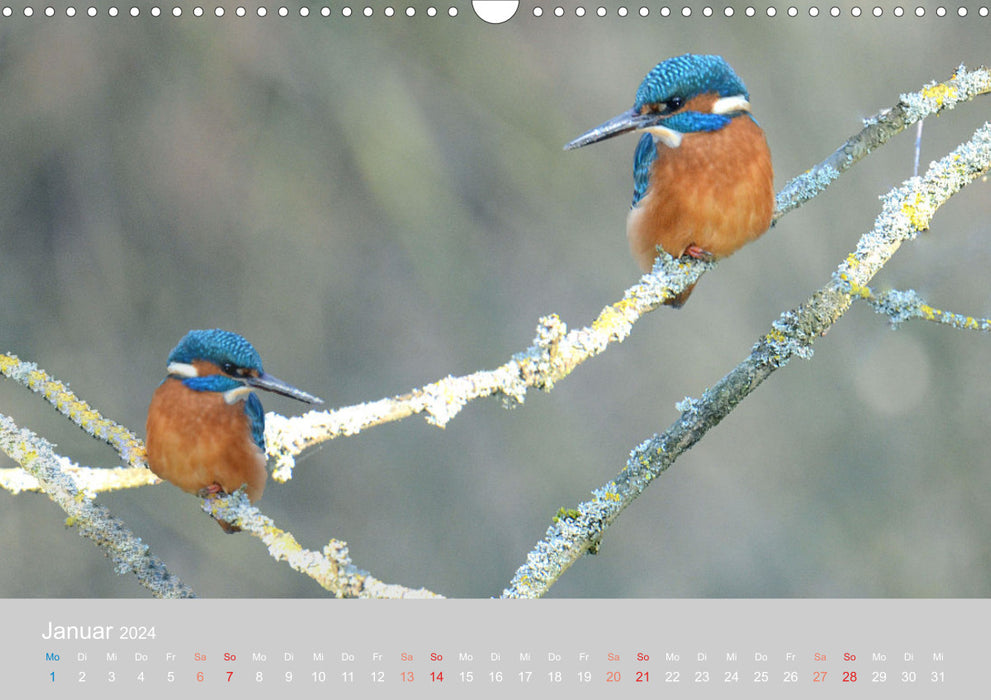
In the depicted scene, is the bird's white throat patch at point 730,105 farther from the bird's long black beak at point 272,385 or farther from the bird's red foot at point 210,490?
the bird's red foot at point 210,490

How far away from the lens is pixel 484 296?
3.25m

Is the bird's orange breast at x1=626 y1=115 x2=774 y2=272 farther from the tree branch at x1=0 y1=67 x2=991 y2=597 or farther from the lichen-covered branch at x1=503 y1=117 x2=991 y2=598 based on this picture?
the lichen-covered branch at x1=503 y1=117 x2=991 y2=598

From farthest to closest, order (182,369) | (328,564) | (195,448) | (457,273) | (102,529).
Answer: (457,273) < (182,369) < (195,448) < (102,529) < (328,564)

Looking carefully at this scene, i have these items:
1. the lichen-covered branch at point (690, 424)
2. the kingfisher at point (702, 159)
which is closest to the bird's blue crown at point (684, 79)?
the kingfisher at point (702, 159)

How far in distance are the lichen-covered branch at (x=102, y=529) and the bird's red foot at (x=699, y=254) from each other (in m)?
0.88

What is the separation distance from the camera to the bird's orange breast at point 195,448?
140cm

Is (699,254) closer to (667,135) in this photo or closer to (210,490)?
(667,135)

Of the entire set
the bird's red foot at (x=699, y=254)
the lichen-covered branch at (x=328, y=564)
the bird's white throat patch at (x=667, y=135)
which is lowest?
the lichen-covered branch at (x=328, y=564)

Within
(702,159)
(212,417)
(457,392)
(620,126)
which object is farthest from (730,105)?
(212,417)

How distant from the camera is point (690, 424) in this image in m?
1.34

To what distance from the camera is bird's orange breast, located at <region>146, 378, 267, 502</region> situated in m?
1.40

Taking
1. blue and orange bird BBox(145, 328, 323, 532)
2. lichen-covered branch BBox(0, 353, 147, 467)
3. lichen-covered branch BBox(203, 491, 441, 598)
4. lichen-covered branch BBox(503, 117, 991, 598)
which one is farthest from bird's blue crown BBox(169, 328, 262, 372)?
lichen-covered branch BBox(503, 117, 991, 598)

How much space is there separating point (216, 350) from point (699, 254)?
2.47 ft

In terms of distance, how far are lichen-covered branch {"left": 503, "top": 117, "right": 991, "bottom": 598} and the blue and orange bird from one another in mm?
382
